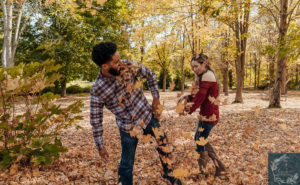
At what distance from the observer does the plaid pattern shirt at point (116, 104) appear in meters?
1.93

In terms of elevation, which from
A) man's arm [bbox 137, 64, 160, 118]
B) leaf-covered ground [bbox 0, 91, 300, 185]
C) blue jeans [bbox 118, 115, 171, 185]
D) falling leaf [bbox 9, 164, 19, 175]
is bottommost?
leaf-covered ground [bbox 0, 91, 300, 185]

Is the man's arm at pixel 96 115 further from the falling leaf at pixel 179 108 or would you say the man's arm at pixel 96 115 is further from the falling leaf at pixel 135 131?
the falling leaf at pixel 179 108

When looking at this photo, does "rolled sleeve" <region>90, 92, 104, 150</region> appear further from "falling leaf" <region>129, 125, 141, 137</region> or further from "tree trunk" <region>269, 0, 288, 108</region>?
"tree trunk" <region>269, 0, 288, 108</region>

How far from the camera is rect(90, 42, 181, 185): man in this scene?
1.85 m

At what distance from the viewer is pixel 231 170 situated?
297 centimetres

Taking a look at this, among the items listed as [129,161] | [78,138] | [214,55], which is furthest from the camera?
[214,55]

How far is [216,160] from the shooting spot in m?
2.75

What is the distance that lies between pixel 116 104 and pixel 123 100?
0.09 m

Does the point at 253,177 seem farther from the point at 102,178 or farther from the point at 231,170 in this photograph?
the point at 102,178

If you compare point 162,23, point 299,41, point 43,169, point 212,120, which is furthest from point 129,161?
point 162,23

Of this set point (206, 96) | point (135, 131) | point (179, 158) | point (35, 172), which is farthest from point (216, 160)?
point (35, 172)

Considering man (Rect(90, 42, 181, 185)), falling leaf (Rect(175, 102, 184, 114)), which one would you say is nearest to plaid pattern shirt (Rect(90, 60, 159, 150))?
man (Rect(90, 42, 181, 185))

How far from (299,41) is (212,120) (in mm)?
5138

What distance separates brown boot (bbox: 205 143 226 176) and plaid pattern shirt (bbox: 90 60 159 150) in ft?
3.81
